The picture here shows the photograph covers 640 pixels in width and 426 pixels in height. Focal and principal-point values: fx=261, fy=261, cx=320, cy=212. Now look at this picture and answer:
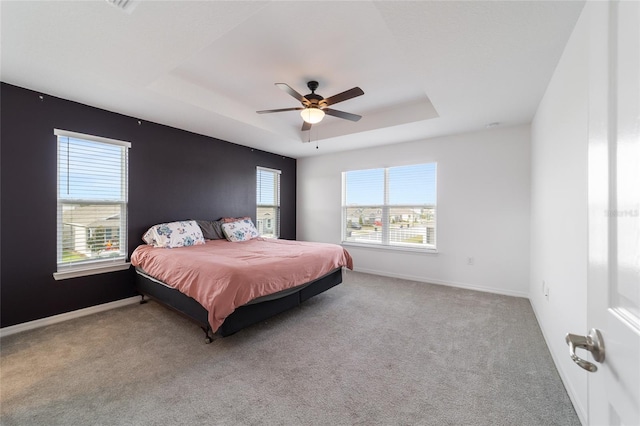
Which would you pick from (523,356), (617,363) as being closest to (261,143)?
(523,356)

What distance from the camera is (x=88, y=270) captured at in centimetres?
303

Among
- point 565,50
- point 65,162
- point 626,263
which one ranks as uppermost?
point 565,50

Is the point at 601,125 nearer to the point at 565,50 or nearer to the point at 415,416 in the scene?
the point at 415,416

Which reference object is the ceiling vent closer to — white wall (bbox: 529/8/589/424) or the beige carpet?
the beige carpet

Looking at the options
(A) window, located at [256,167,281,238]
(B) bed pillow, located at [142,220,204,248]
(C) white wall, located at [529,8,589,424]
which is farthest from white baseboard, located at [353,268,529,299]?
(B) bed pillow, located at [142,220,204,248]

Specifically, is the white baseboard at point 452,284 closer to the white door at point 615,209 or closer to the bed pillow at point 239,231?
the bed pillow at point 239,231

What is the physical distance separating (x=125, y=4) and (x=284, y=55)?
47.5 inches

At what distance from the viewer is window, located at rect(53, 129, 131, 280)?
9.58 feet

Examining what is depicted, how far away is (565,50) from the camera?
6.17 ft

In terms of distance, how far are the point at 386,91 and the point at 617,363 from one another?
3195 millimetres

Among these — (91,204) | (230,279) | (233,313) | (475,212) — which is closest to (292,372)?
(233,313)

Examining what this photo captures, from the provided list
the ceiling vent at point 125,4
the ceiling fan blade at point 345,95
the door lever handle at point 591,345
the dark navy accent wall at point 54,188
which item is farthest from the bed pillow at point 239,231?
the door lever handle at point 591,345

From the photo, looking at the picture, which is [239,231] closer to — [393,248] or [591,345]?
[393,248]

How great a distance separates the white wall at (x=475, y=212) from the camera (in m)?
3.60
